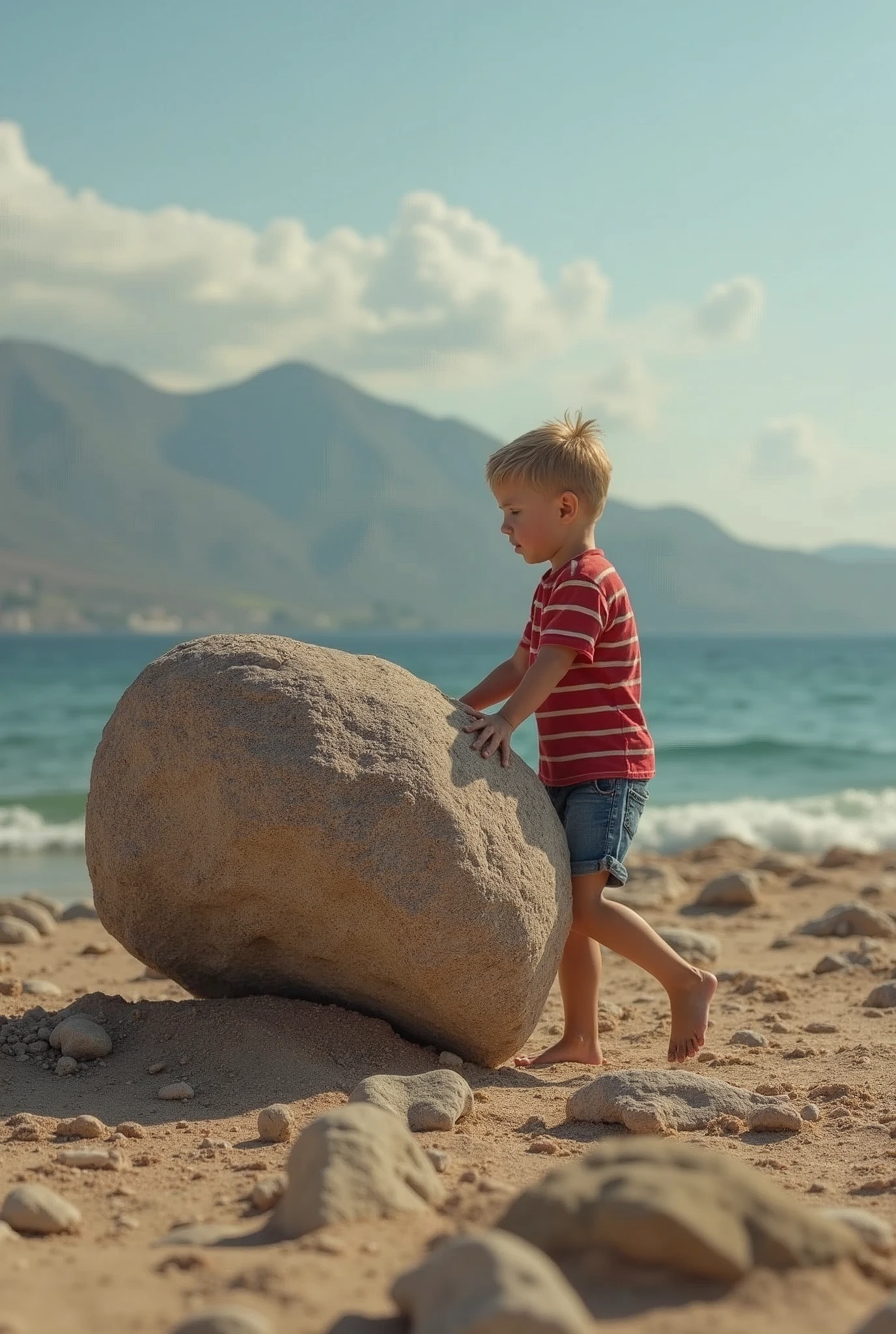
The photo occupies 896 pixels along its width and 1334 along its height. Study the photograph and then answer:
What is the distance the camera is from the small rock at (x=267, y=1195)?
2842 mm

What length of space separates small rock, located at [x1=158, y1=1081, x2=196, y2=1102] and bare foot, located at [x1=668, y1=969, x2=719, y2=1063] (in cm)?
165

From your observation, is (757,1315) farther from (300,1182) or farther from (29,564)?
(29,564)

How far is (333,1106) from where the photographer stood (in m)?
3.79

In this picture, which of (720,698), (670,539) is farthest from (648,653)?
(670,539)

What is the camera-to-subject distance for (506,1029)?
4.21m

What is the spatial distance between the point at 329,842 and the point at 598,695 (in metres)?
1.12

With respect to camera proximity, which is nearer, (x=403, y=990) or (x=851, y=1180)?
(x=851, y=1180)

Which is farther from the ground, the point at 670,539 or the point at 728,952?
the point at 670,539

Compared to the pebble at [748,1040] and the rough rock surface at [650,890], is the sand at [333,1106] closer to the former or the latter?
the pebble at [748,1040]

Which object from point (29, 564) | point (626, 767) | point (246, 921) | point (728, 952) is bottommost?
point (728, 952)

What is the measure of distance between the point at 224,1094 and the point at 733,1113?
150 centimetres

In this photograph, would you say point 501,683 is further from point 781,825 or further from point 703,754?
point 703,754

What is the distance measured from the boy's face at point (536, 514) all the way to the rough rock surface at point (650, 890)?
13.6 feet

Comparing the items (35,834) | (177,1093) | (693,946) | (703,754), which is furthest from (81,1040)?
(703,754)
